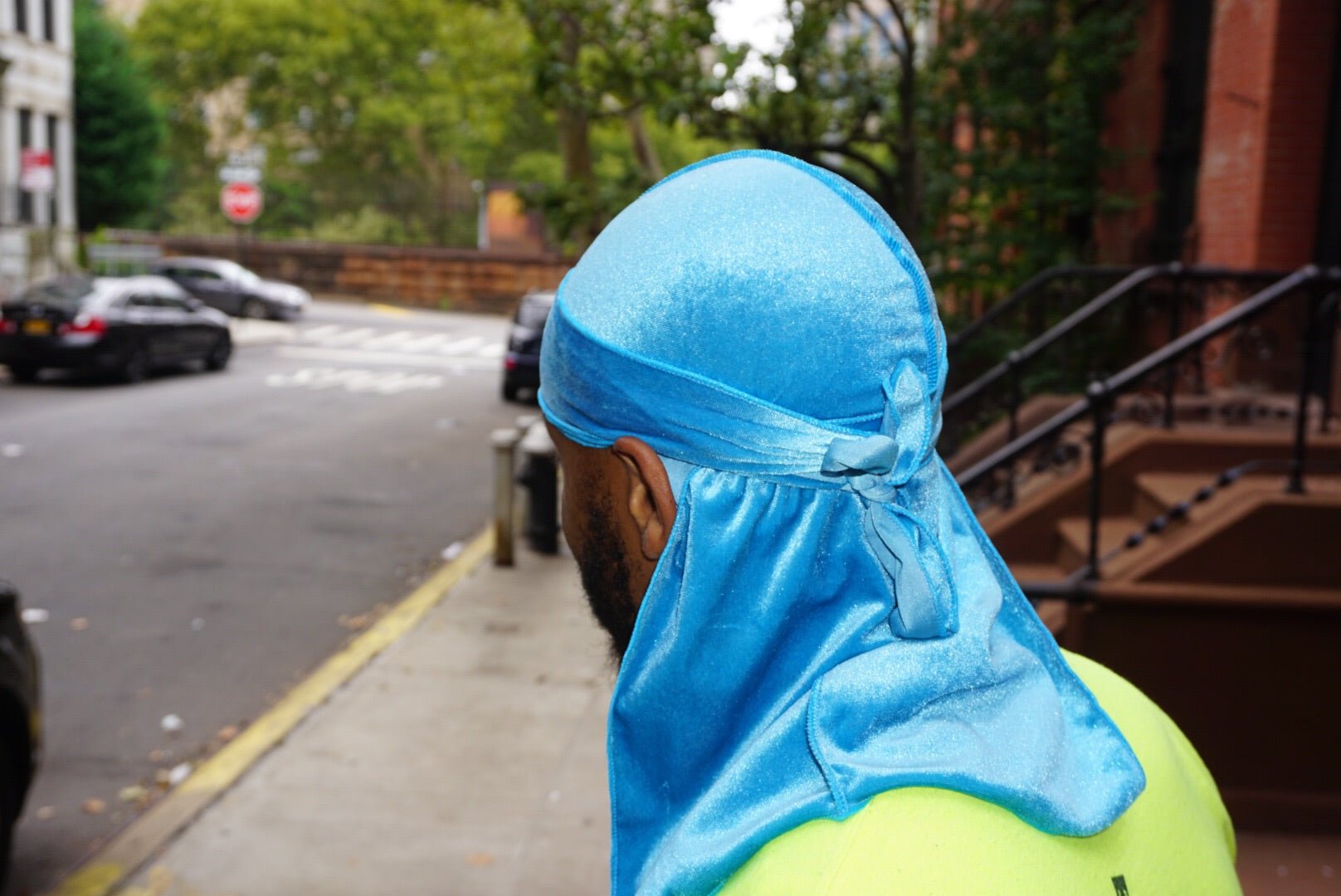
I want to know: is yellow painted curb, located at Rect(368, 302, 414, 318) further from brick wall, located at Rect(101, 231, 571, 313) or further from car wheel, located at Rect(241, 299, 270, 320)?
car wheel, located at Rect(241, 299, 270, 320)

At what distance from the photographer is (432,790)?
5.62m

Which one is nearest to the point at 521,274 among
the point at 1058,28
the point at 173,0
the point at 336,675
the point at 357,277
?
the point at 357,277

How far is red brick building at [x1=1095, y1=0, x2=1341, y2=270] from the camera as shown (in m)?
7.66

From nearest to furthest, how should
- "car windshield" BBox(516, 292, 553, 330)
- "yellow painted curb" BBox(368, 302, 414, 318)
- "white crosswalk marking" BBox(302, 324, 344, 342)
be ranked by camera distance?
"car windshield" BBox(516, 292, 553, 330) < "white crosswalk marking" BBox(302, 324, 344, 342) < "yellow painted curb" BBox(368, 302, 414, 318)

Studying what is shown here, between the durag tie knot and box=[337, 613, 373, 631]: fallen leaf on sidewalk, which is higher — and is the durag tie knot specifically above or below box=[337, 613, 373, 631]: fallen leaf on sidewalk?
above

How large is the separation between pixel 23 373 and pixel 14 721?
17.0 metres

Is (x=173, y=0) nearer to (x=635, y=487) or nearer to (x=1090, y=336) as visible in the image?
(x=1090, y=336)

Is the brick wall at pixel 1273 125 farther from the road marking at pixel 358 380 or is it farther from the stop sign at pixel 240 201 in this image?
the stop sign at pixel 240 201

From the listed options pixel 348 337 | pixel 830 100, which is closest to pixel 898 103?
pixel 830 100

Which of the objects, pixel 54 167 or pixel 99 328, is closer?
pixel 99 328

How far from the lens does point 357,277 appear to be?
4291 cm

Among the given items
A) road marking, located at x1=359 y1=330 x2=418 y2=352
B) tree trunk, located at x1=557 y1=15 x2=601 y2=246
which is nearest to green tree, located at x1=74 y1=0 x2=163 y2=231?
road marking, located at x1=359 y1=330 x2=418 y2=352

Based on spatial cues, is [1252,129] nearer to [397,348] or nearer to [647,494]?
[647,494]

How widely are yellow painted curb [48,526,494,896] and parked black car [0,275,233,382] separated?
13.0 m
